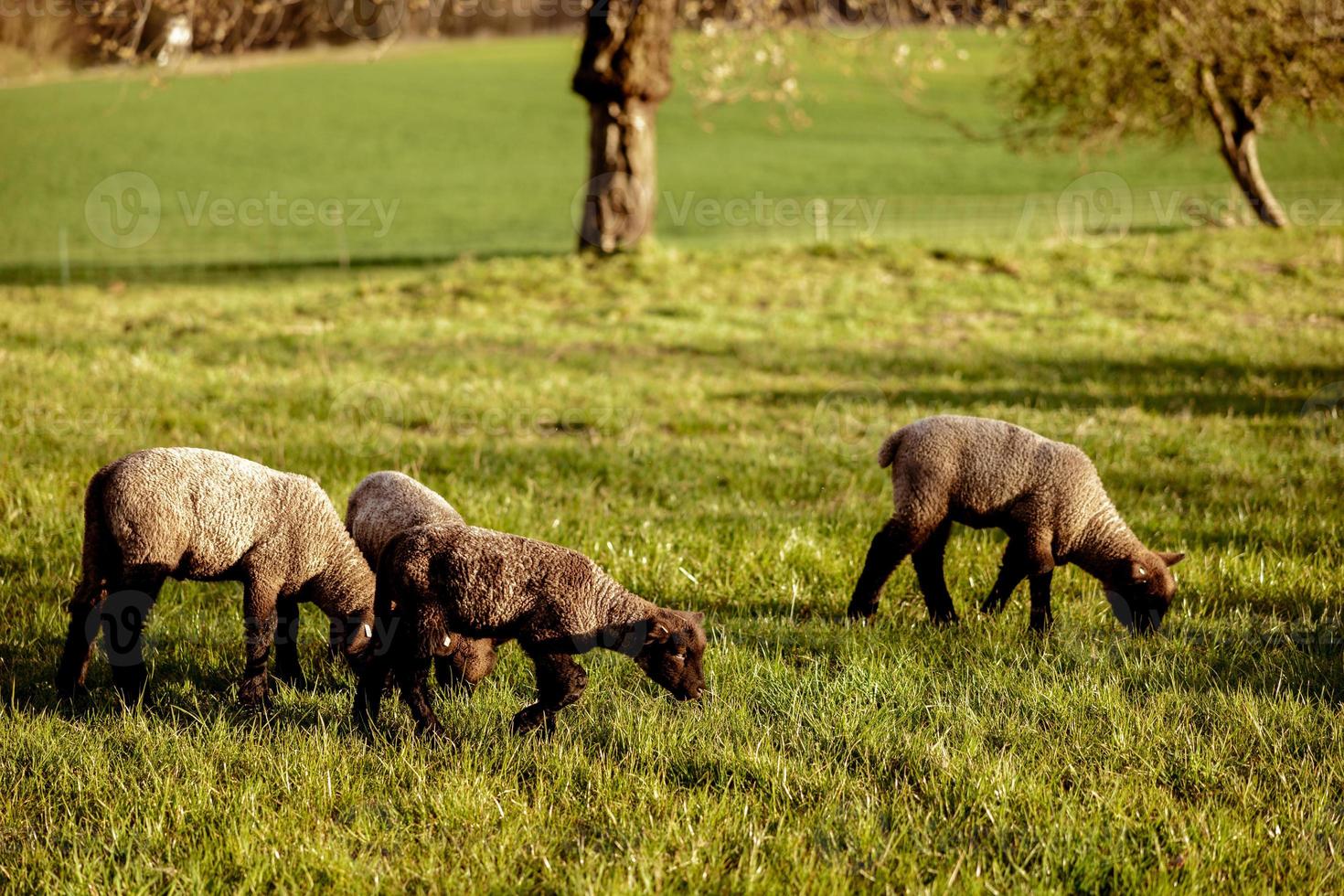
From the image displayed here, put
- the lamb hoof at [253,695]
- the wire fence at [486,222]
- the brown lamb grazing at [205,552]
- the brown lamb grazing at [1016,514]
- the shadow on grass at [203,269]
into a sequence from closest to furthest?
the brown lamb grazing at [205,552] < the lamb hoof at [253,695] < the brown lamb grazing at [1016,514] < the shadow on grass at [203,269] < the wire fence at [486,222]

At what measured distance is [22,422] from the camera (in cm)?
915

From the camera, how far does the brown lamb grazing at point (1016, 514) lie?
18.4ft

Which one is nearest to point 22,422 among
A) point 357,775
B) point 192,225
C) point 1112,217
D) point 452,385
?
point 452,385

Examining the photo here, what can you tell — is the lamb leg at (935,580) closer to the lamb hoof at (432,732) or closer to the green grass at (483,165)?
the lamb hoof at (432,732)

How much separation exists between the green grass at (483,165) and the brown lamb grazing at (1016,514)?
17574 millimetres

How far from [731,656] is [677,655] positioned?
784 millimetres

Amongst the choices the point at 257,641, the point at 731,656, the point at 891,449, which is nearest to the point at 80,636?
the point at 257,641

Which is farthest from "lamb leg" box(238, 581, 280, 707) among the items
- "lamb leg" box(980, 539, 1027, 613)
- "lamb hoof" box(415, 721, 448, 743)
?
"lamb leg" box(980, 539, 1027, 613)

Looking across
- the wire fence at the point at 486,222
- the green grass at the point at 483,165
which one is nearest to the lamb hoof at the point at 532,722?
the green grass at the point at 483,165

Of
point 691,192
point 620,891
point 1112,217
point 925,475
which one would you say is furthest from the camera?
point 691,192

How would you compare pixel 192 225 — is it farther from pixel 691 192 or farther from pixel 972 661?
pixel 972 661

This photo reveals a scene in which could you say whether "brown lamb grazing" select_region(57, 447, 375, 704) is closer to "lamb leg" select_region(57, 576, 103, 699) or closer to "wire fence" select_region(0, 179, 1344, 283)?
"lamb leg" select_region(57, 576, 103, 699)

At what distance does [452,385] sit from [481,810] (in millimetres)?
7989

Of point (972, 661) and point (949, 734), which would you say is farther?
point (972, 661)
